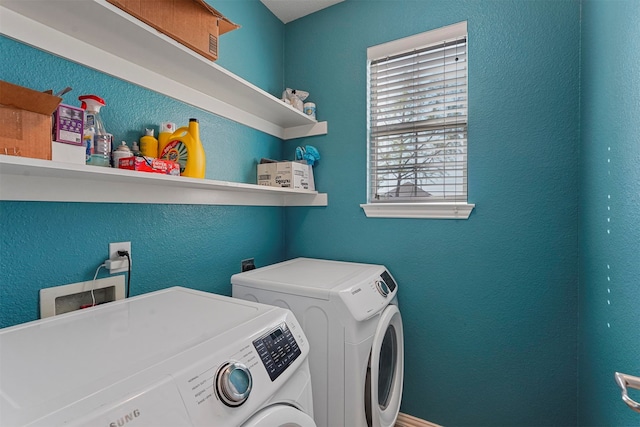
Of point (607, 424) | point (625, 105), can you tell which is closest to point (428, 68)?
point (625, 105)

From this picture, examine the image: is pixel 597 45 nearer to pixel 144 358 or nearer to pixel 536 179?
pixel 536 179

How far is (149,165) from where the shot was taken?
3.68 ft

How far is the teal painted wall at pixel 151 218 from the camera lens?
969 mm

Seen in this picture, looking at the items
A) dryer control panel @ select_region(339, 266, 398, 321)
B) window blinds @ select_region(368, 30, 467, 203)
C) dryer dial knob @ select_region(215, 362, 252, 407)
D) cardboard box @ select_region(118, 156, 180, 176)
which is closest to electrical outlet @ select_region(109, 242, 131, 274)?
cardboard box @ select_region(118, 156, 180, 176)

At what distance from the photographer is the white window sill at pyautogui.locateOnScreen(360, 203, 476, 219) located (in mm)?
1646

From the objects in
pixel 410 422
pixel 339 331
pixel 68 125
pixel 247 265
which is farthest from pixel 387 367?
pixel 68 125

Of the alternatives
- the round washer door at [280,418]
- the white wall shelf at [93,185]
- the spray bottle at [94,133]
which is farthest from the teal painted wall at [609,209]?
the spray bottle at [94,133]

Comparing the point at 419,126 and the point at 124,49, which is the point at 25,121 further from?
the point at 419,126

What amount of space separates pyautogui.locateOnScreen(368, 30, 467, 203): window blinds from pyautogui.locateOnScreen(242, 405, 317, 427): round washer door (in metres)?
1.37

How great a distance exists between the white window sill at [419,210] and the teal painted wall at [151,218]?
0.74m

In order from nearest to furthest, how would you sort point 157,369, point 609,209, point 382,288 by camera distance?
point 157,369 < point 609,209 < point 382,288

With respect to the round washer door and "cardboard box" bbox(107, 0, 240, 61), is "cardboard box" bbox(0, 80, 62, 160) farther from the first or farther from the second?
the round washer door

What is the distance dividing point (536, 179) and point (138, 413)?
5.93 ft

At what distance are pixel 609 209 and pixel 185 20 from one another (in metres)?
1.69
